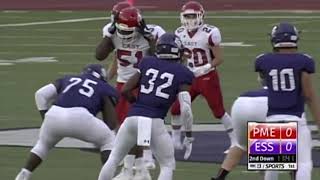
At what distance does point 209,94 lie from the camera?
49.4ft

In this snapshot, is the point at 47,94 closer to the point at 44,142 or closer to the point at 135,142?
the point at 44,142

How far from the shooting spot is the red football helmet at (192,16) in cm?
1501

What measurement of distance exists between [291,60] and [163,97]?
4.25 feet

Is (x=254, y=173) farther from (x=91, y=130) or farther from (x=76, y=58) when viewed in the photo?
(x=76, y=58)

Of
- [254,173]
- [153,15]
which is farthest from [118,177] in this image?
[153,15]

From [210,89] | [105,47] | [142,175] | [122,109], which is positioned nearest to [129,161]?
[142,175]

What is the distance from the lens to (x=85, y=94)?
12078 mm

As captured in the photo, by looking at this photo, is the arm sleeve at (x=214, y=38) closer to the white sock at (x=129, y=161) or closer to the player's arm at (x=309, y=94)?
the white sock at (x=129, y=161)

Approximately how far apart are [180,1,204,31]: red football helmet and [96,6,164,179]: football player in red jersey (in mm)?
1496

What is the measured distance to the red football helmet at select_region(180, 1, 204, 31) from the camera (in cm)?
1501

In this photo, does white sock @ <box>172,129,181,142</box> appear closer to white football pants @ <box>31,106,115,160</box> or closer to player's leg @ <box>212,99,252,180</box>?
player's leg @ <box>212,99,252,180</box>

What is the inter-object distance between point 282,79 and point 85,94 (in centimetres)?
209

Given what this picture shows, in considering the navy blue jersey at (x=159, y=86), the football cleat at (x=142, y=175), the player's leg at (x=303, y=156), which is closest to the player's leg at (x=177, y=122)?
the football cleat at (x=142, y=175)
